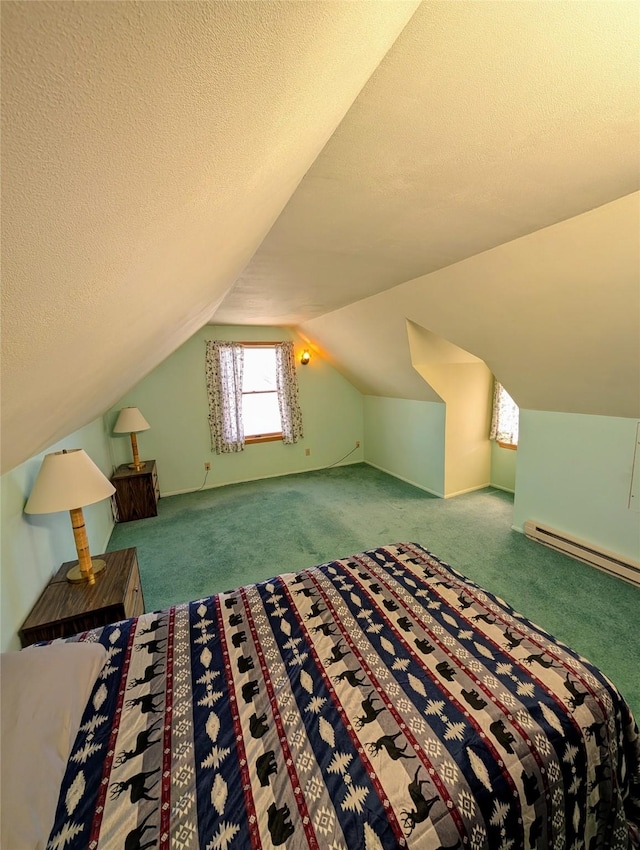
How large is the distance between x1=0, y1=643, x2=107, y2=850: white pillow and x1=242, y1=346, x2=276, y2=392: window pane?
404 centimetres

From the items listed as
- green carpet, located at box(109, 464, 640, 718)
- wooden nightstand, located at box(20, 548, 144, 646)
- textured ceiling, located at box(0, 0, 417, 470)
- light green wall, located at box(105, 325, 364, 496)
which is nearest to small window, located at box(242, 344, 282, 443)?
light green wall, located at box(105, 325, 364, 496)

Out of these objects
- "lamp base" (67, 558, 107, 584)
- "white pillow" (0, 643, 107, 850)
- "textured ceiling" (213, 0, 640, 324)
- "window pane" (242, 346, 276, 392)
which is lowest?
"lamp base" (67, 558, 107, 584)

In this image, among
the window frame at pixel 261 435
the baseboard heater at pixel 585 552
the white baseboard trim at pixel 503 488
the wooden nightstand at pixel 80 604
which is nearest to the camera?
the wooden nightstand at pixel 80 604

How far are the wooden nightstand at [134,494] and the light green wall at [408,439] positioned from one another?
3111 millimetres

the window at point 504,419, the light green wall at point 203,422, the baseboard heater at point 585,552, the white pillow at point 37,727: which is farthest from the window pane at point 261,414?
the white pillow at point 37,727

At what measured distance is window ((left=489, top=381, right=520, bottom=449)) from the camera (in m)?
4.20

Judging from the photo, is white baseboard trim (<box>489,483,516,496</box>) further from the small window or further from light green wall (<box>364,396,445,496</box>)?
the small window

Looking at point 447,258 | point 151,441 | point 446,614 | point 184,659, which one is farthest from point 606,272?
point 151,441

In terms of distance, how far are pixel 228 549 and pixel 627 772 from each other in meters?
2.75

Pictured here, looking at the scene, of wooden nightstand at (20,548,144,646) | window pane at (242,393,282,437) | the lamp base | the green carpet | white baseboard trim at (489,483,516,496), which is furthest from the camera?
window pane at (242,393,282,437)

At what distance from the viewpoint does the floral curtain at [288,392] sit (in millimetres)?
5086

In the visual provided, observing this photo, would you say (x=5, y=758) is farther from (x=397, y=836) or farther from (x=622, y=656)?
(x=622, y=656)

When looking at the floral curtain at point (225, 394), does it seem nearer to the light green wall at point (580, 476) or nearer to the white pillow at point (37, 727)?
the light green wall at point (580, 476)

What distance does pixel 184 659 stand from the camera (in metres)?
1.36
